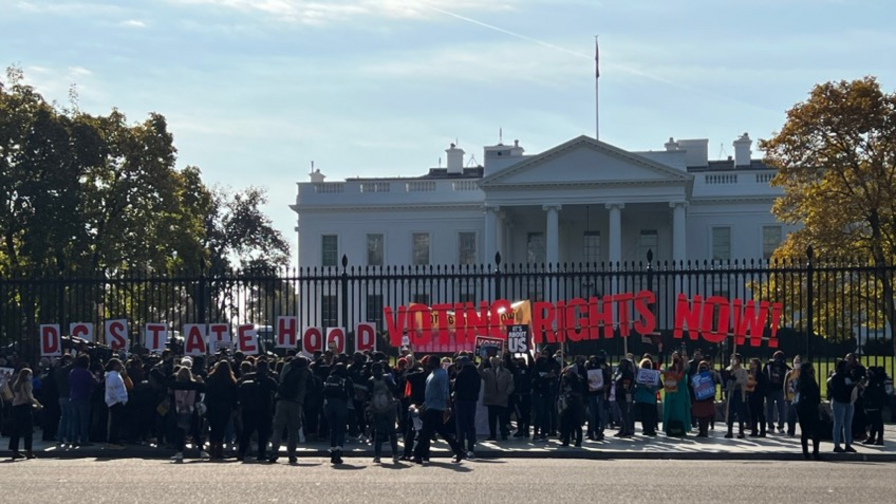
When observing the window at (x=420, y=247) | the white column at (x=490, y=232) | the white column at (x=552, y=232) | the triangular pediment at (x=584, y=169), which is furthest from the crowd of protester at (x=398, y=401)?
the window at (x=420, y=247)

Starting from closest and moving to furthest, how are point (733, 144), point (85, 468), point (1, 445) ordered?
point (85, 468) < point (1, 445) < point (733, 144)

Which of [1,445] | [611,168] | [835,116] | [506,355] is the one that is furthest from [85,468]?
[611,168]

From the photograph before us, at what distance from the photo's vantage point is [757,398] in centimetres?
2120

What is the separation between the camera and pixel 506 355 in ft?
72.2

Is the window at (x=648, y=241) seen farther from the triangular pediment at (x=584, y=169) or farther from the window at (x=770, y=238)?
the window at (x=770, y=238)

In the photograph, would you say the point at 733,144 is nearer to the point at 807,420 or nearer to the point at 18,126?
the point at 18,126

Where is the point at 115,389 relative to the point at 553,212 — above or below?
below

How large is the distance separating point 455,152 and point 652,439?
194 ft

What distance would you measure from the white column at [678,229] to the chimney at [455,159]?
18818mm

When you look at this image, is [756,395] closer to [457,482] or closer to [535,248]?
[457,482]

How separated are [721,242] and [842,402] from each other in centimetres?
5038

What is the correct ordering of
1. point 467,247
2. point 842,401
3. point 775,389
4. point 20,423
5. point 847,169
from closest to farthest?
1. point 842,401
2. point 20,423
3. point 775,389
4. point 847,169
5. point 467,247

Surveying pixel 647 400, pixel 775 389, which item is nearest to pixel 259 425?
pixel 647 400

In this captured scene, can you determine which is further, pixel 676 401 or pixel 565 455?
pixel 676 401
